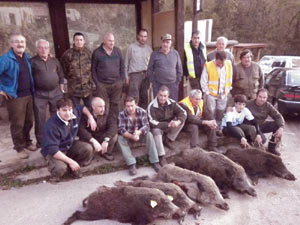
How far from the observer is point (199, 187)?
14.2 ft

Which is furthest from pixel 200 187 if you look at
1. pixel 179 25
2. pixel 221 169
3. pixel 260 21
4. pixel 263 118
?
pixel 260 21

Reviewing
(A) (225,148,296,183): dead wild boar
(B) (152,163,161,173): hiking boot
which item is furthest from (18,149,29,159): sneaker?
(A) (225,148,296,183): dead wild boar

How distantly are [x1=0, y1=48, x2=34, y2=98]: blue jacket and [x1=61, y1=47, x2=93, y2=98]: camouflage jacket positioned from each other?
1.09 meters

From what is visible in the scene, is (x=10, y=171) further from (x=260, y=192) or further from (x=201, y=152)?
(x=260, y=192)

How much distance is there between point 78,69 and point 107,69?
2.01 ft

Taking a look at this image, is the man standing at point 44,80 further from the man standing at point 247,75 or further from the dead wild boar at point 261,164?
the man standing at point 247,75

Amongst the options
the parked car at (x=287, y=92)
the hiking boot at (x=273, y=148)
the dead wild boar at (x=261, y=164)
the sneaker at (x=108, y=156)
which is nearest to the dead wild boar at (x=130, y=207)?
the sneaker at (x=108, y=156)

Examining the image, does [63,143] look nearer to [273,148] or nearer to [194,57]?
[194,57]

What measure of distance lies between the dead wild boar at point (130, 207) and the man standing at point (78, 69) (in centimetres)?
251

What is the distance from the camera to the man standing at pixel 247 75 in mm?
6539

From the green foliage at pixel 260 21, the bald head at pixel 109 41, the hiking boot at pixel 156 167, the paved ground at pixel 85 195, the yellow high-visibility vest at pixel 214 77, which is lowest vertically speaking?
the paved ground at pixel 85 195

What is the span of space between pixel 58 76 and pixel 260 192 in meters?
4.37

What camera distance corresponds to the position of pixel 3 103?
740 centimetres

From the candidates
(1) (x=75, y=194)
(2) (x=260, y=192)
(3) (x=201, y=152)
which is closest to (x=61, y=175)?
(1) (x=75, y=194)
